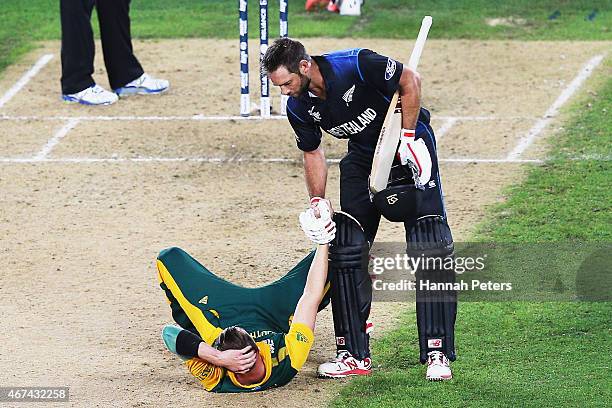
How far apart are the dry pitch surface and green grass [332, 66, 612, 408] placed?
37 centimetres

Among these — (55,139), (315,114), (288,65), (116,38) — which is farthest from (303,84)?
(116,38)

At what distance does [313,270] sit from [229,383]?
934 millimetres

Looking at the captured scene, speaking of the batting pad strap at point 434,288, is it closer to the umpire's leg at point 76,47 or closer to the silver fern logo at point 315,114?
the silver fern logo at point 315,114

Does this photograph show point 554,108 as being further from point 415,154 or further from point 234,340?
point 234,340

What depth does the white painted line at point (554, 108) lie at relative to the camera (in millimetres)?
13375

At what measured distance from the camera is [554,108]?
1447 centimetres

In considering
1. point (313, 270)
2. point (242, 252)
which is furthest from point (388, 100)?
point (242, 252)

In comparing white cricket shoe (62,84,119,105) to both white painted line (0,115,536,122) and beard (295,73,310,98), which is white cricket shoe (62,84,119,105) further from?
beard (295,73,310,98)

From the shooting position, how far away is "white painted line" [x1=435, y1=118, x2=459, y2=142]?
1380cm

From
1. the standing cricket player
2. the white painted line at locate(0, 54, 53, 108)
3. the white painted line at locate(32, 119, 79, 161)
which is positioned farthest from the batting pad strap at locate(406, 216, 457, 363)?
the white painted line at locate(0, 54, 53, 108)

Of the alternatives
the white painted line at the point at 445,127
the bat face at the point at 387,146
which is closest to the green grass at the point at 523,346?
the bat face at the point at 387,146

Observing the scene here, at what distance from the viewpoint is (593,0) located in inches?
735

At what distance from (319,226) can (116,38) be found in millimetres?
7704

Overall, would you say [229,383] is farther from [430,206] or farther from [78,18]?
[78,18]
